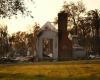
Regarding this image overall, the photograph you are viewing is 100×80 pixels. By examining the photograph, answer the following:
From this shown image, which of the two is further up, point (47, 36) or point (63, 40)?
point (47, 36)

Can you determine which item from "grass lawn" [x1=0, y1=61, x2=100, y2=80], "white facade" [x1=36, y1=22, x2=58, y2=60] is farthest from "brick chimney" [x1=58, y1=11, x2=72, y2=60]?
"grass lawn" [x1=0, y1=61, x2=100, y2=80]

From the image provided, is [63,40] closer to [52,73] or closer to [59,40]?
[59,40]

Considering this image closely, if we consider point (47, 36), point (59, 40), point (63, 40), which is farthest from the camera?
point (47, 36)

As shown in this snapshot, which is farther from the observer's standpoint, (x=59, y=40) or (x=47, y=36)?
(x=47, y=36)

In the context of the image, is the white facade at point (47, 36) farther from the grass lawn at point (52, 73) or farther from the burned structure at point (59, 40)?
the grass lawn at point (52, 73)

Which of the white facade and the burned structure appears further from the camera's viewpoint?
the white facade

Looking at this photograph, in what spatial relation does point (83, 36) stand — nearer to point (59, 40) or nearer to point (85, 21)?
point (85, 21)

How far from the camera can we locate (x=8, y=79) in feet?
81.8

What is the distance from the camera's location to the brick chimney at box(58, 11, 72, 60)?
81.4m

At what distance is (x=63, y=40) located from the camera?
83.4 meters

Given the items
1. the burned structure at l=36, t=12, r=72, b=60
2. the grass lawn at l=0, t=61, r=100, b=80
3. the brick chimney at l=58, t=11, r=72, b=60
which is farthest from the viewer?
the burned structure at l=36, t=12, r=72, b=60

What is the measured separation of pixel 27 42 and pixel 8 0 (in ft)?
347

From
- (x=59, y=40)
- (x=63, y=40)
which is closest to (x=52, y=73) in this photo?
(x=63, y=40)

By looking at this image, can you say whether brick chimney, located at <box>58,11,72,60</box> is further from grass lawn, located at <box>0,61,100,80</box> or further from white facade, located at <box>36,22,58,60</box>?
grass lawn, located at <box>0,61,100,80</box>
